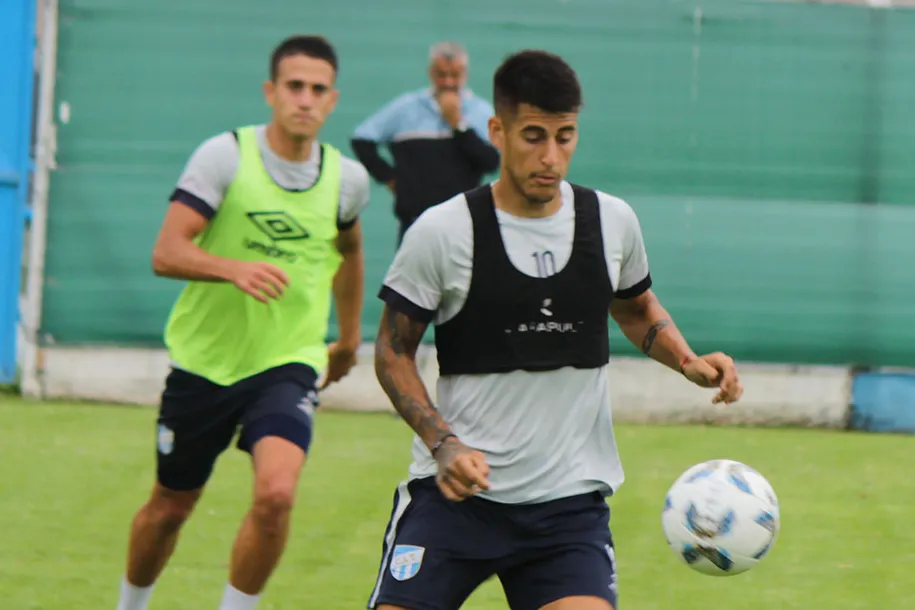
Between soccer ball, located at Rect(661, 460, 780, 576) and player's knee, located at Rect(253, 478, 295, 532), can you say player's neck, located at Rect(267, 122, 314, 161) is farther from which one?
soccer ball, located at Rect(661, 460, 780, 576)

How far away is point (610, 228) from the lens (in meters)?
4.33

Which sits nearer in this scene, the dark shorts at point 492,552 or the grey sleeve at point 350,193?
the dark shorts at point 492,552

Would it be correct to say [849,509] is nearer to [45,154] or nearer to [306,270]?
[306,270]

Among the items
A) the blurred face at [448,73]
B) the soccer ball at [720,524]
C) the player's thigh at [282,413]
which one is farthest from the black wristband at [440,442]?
the blurred face at [448,73]

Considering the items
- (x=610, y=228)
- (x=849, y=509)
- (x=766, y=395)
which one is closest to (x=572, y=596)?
(x=610, y=228)

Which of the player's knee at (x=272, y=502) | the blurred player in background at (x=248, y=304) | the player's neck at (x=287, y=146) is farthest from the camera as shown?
the player's neck at (x=287, y=146)

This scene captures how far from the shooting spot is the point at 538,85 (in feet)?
13.5

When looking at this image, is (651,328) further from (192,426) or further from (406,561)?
(192,426)

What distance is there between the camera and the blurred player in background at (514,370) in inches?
162

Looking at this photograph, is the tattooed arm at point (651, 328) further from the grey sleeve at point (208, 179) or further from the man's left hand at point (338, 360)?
the man's left hand at point (338, 360)

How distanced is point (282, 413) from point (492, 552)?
5.00ft

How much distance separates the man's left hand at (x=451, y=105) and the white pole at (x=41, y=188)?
313 centimetres

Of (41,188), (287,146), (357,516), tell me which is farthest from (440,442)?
(41,188)

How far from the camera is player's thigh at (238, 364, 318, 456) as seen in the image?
5.33 m
